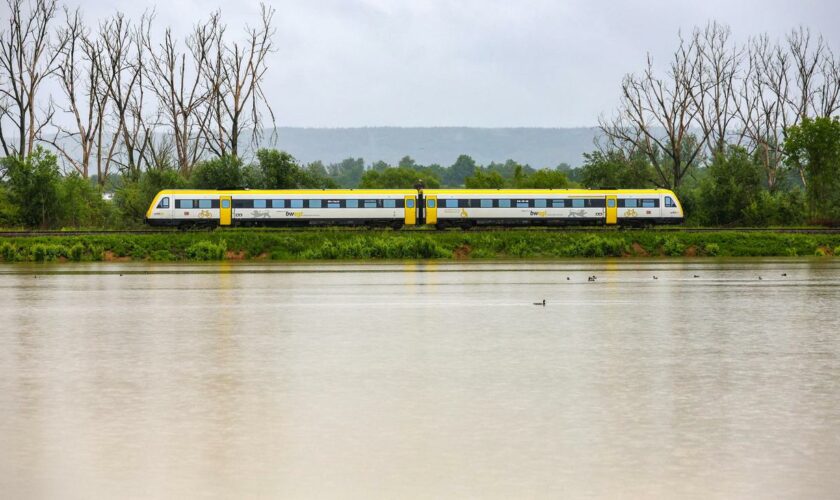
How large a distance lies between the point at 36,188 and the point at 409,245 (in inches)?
1025

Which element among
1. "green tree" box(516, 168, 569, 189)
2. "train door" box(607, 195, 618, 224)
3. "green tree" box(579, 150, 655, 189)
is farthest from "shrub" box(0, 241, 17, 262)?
"green tree" box(516, 168, 569, 189)

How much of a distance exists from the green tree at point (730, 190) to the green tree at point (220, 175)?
31914 millimetres

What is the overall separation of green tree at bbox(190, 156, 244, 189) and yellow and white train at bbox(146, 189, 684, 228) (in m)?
8.47

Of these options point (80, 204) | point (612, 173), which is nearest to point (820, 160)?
point (612, 173)

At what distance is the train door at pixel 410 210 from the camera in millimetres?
65000

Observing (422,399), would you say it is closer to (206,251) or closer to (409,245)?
(409,245)

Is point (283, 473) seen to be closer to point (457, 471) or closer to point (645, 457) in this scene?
point (457, 471)

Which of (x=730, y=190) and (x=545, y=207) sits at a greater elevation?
(x=730, y=190)

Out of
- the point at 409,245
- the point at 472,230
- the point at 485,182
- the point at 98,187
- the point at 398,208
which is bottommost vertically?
the point at 409,245

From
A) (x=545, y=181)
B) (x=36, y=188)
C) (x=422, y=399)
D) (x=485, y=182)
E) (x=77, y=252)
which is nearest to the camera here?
(x=422, y=399)

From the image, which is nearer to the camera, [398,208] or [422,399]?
[422,399]

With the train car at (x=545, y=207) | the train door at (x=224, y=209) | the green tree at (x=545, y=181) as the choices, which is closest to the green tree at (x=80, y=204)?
the train door at (x=224, y=209)

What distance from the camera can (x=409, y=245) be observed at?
57812mm

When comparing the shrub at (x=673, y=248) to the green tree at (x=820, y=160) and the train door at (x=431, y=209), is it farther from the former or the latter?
the green tree at (x=820, y=160)
